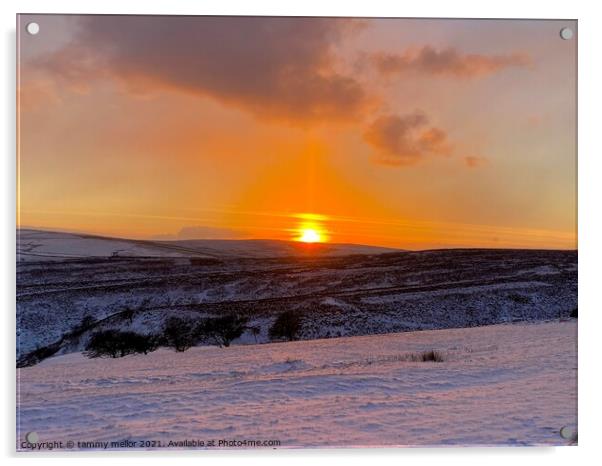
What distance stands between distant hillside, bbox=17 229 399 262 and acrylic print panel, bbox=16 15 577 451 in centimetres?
1

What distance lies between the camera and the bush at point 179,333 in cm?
397

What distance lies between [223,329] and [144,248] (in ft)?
2.63

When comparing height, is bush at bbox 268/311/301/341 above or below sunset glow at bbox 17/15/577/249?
below

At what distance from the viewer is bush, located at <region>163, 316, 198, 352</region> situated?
3.97 metres

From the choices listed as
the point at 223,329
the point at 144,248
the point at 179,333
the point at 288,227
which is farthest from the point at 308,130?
the point at 179,333

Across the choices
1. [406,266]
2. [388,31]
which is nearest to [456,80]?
[388,31]

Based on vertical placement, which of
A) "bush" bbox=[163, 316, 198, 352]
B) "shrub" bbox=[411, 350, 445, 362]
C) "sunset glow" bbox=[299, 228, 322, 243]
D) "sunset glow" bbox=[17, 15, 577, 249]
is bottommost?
"shrub" bbox=[411, 350, 445, 362]

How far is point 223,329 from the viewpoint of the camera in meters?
4.04

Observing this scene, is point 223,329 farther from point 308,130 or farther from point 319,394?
point 308,130

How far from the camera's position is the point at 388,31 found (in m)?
4.00

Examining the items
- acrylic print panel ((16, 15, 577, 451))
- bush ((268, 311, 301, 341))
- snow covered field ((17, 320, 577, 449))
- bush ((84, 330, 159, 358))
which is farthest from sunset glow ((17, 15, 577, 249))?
snow covered field ((17, 320, 577, 449))

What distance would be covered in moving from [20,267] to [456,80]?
331cm

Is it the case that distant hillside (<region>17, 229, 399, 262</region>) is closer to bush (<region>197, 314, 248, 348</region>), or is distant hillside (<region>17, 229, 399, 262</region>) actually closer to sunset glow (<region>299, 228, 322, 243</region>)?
sunset glow (<region>299, 228, 322, 243</region>)

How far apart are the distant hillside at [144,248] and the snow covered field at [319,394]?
0.67 meters
